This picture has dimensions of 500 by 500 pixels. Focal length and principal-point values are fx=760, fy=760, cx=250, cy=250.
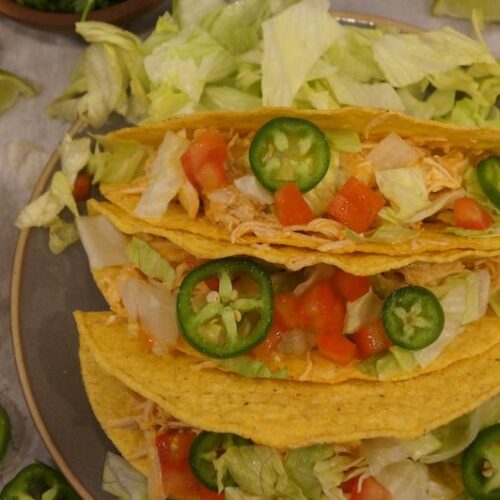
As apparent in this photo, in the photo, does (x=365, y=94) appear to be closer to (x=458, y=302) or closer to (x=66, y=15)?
(x=458, y=302)

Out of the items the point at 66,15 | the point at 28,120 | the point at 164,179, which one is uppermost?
the point at 66,15

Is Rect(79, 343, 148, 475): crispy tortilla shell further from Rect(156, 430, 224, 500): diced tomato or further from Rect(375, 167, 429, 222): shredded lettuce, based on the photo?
Rect(375, 167, 429, 222): shredded lettuce

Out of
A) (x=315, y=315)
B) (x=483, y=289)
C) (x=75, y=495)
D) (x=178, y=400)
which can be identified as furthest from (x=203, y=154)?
(x=75, y=495)

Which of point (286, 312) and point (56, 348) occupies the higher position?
point (286, 312)

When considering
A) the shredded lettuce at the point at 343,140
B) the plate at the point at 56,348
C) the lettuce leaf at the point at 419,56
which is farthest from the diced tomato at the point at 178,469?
the lettuce leaf at the point at 419,56

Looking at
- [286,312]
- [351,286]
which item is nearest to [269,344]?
[286,312]

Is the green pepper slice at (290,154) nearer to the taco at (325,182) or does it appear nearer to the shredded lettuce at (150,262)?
the taco at (325,182)
